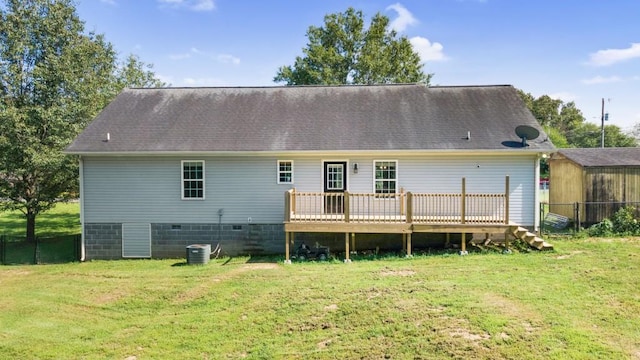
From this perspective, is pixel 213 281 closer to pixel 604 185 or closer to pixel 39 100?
pixel 39 100

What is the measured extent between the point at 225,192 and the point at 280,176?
1944 millimetres

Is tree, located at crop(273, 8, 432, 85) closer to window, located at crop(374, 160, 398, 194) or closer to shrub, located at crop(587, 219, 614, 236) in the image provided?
window, located at crop(374, 160, 398, 194)

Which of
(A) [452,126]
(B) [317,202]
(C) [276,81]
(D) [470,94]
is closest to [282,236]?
(B) [317,202]

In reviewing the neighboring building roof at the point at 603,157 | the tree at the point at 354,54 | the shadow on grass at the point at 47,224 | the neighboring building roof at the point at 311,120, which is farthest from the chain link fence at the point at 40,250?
the tree at the point at 354,54

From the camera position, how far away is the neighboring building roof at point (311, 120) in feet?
41.4

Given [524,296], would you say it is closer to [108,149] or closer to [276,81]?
[108,149]

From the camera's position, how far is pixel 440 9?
16.9m

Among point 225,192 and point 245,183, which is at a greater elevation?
point 245,183

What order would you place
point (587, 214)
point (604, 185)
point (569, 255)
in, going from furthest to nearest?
point (604, 185) < point (587, 214) < point (569, 255)

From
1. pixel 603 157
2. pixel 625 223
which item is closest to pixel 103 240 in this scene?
pixel 625 223

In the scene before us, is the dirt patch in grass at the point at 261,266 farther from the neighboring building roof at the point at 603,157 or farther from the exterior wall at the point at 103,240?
the neighboring building roof at the point at 603,157

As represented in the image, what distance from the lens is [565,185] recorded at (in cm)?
1677

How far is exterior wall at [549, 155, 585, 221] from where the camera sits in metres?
15.4

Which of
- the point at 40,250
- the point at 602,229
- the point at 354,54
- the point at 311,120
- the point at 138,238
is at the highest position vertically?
the point at 354,54
